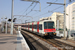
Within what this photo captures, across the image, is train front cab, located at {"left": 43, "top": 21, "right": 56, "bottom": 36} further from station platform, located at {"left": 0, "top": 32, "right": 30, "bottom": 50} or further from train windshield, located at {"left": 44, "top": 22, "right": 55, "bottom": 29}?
station platform, located at {"left": 0, "top": 32, "right": 30, "bottom": 50}

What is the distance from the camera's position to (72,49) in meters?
4.54

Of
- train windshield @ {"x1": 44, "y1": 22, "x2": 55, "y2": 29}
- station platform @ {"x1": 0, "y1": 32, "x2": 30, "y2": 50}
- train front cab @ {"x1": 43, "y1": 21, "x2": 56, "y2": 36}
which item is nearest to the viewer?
station platform @ {"x1": 0, "y1": 32, "x2": 30, "y2": 50}

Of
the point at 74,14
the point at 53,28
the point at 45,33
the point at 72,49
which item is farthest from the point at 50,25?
the point at 74,14

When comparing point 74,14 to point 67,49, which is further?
point 74,14

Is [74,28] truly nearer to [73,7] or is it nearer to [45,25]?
[73,7]

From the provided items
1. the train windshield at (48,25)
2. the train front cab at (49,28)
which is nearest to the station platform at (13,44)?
the train front cab at (49,28)

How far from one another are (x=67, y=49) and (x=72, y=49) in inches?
9.2

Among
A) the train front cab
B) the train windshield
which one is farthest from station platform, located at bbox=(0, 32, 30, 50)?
the train windshield

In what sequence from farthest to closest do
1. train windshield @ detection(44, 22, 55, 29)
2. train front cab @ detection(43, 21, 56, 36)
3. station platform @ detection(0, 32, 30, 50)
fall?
1. train windshield @ detection(44, 22, 55, 29)
2. train front cab @ detection(43, 21, 56, 36)
3. station platform @ detection(0, 32, 30, 50)

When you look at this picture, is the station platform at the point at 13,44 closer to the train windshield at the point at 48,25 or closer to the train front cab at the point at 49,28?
the train front cab at the point at 49,28

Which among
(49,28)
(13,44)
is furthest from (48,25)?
(13,44)

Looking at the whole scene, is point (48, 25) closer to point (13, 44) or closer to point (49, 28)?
point (49, 28)

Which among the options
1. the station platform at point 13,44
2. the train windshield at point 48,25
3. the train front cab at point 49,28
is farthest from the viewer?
the train windshield at point 48,25

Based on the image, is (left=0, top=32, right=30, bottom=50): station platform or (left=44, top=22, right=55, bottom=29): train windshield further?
(left=44, top=22, right=55, bottom=29): train windshield
